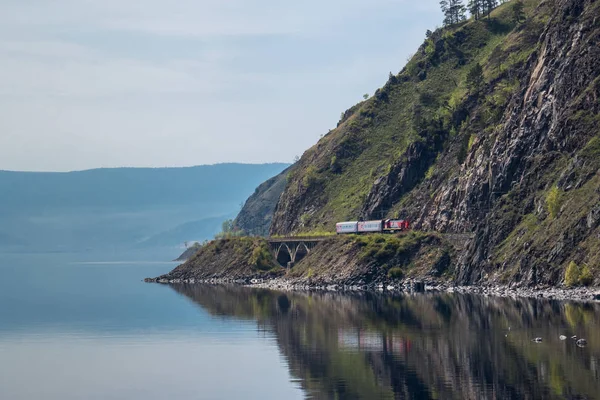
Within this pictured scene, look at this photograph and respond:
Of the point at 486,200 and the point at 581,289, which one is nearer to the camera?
the point at 581,289

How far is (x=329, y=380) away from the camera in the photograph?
82312 millimetres

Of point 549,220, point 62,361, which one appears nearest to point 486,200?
point 549,220

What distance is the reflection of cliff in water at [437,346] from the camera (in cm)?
7600

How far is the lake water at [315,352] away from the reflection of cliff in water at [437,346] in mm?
155

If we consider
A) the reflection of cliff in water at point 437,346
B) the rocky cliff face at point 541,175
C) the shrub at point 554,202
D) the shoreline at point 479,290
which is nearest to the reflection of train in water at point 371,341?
the reflection of cliff in water at point 437,346

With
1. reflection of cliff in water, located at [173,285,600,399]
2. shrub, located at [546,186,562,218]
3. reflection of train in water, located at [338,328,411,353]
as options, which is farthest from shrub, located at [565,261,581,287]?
reflection of train in water, located at [338,328,411,353]

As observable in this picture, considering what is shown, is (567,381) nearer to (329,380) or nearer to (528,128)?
(329,380)

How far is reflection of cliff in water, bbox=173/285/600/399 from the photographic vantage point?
76.0 m

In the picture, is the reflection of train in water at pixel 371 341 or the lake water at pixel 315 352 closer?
the lake water at pixel 315 352

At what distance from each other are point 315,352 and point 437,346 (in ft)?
40.1

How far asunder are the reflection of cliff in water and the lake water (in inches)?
6.1

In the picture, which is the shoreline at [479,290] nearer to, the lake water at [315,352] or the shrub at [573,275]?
the shrub at [573,275]

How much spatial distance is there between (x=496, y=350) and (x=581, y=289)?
46.4 m

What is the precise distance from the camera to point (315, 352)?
100 metres
